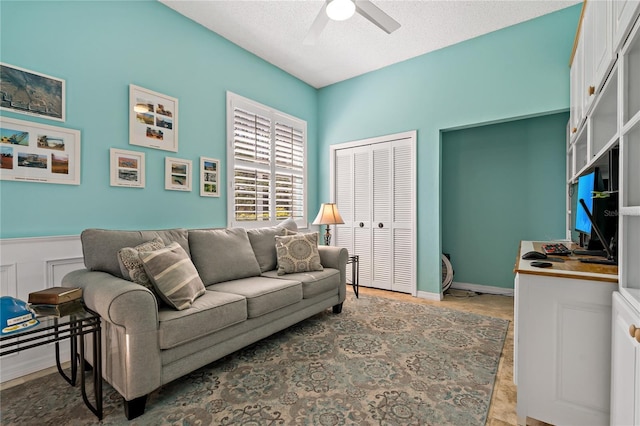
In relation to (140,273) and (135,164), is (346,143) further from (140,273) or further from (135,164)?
(140,273)

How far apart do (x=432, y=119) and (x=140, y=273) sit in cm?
352

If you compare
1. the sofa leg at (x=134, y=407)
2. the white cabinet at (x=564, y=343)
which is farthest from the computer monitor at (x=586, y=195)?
the sofa leg at (x=134, y=407)

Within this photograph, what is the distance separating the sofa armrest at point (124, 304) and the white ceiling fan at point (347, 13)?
2.25 m

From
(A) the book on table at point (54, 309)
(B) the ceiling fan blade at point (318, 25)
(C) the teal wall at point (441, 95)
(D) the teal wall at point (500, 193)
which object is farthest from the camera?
(D) the teal wall at point (500, 193)

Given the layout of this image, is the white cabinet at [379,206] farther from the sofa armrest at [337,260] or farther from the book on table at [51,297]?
the book on table at [51,297]

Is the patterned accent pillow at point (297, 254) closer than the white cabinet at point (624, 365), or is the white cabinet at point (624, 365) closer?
the white cabinet at point (624, 365)

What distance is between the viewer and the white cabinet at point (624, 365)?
3.35 feet

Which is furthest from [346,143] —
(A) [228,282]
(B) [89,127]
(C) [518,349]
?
(C) [518,349]

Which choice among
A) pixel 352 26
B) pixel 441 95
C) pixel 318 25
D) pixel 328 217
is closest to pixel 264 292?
pixel 328 217

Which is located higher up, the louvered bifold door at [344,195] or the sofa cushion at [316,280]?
the louvered bifold door at [344,195]

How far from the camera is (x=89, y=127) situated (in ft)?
7.87

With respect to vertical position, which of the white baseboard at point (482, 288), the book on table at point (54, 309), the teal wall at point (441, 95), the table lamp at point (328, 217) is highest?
the teal wall at point (441, 95)

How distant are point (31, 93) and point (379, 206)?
142 inches

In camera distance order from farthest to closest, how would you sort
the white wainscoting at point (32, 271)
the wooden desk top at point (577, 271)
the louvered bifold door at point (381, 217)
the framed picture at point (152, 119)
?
the louvered bifold door at point (381, 217)
the framed picture at point (152, 119)
the white wainscoting at point (32, 271)
the wooden desk top at point (577, 271)
